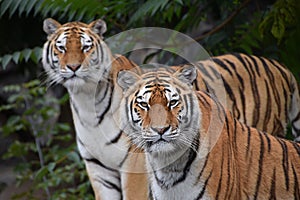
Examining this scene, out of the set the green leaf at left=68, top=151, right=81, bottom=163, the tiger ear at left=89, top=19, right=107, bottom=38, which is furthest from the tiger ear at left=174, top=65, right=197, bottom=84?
the green leaf at left=68, top=151, right=81, bottom=163

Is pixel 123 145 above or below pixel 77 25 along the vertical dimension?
below

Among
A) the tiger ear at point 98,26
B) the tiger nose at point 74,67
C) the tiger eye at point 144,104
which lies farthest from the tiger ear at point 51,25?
the tiger eye at point 144,104

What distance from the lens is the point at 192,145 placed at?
3.47 m

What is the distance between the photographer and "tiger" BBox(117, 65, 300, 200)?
10.9ft

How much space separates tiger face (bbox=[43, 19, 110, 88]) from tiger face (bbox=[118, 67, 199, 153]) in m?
0.88

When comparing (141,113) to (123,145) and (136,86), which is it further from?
(123,145)

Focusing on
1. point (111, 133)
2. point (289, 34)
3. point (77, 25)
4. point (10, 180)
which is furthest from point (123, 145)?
point (10, 180)

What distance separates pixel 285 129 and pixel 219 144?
5.78 ft

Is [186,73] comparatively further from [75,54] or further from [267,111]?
[267,111]

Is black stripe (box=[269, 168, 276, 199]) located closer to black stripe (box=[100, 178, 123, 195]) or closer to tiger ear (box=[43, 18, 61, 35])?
black stripe (box=[100, 178, 123, 195])

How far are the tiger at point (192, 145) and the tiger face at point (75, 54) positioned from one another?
778 millimetres

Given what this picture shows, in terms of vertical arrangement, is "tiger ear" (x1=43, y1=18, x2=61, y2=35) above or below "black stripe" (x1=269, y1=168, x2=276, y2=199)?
above

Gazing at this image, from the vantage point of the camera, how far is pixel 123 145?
4.50 m

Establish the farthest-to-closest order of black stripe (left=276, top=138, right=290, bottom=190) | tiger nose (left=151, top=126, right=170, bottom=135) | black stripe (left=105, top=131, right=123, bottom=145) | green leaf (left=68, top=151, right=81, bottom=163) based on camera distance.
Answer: green leaf (left=68, top=151, right=81, bottom=163), black stripe (left=105, top=131, right=123, bottom=145), black stripe (left=276, top=138, right=290, bottom=190), tiger nose (left=151, top=126, right=170, bottom=135)
